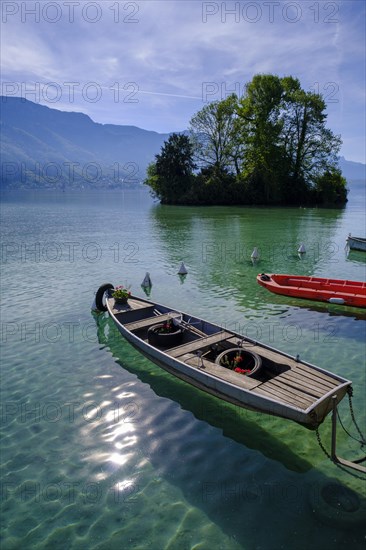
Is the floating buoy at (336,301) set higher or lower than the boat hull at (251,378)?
higher

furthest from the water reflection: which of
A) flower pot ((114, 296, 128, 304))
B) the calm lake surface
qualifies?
flower pot ((114, 296, 128, 304))

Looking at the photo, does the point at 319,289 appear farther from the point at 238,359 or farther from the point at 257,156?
the point at 257,156

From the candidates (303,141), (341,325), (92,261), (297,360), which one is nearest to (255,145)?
(303,141)

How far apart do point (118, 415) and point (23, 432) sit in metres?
2.63

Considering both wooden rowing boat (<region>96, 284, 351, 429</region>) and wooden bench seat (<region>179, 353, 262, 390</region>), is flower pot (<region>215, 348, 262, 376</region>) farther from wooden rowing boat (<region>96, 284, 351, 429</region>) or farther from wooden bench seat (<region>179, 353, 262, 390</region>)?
wooden bench seat (<region>179, 353, 262, 390</region>)

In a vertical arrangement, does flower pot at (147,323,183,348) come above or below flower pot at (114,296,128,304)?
below

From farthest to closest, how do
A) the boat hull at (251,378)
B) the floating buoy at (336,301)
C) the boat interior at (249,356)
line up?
the floating buoy at (336,301) < the boat interior at (249,356) < the boat hull at (251,378)

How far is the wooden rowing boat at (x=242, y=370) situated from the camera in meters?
8.69

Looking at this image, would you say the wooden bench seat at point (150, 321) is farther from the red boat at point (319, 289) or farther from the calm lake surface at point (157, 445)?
the red boat at point (319, 289)

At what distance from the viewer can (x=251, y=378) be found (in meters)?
10.1

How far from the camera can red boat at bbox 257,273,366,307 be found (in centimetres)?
1895

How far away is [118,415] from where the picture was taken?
10820mm

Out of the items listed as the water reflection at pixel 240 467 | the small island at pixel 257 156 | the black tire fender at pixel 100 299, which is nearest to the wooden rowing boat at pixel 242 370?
the water reflection at pixel 240 467

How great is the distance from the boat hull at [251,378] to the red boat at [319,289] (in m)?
8.82
